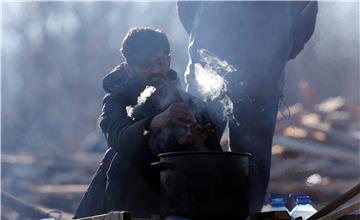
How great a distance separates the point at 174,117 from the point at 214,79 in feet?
3.10

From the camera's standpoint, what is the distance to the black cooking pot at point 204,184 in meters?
3.46

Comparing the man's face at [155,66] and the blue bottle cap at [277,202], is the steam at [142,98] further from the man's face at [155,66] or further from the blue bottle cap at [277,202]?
the blue bottle cap at [277,202]

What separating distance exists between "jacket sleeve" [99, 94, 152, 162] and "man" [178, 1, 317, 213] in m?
0.73

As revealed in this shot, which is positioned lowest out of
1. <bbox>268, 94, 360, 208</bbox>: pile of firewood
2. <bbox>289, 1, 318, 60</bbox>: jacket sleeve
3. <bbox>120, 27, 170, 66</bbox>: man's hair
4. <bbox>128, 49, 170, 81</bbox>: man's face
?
<bbox>128, 49, 170, 81</bbox>: man's face

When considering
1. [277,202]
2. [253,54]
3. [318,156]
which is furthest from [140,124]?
[318,156]

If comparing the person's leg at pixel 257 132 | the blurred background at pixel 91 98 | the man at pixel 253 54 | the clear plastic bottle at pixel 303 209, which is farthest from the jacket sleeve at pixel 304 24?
the blurred background at pixel 91 98

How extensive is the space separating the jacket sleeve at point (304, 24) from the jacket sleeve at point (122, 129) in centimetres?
150

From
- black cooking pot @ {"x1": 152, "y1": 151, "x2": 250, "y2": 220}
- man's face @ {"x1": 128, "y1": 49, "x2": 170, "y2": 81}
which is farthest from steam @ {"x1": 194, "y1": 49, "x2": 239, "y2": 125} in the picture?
black cooking pot @ {"x1": 152, "y1": 151, "x2": 250, "y2": 220}

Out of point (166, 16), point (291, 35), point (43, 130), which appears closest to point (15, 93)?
point (43, 130)

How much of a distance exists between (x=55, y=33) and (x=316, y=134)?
16.9 meters

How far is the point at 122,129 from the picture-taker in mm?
4102

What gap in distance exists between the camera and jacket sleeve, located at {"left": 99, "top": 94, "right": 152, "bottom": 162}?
398 cm

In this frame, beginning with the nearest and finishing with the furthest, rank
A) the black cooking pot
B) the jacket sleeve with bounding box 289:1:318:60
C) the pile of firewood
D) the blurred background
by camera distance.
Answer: the black cooking pot → the jacket sleeve with bounding box 289:1:318:60 → the pile of firewood → the blurred background

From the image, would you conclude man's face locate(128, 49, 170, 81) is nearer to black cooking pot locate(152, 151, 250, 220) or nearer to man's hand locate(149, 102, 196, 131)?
man's hand locate(149, 102, 196, 131)
